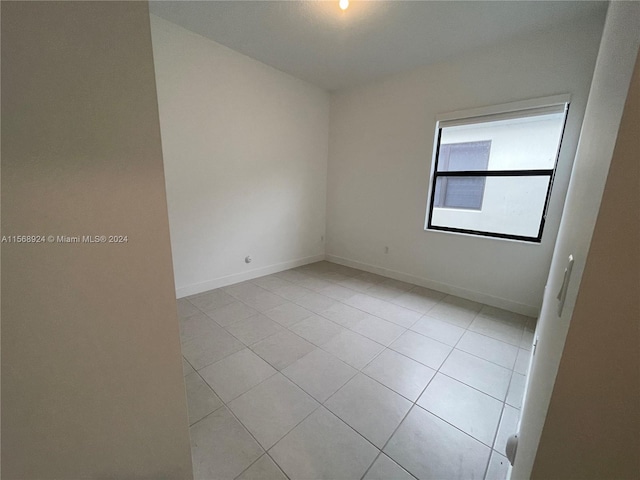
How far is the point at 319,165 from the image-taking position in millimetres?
4098

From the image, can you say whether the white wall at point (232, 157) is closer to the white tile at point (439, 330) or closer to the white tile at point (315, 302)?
the white tile at point (315, 302)

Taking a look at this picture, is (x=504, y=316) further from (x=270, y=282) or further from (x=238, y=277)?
(x=238, y=277)

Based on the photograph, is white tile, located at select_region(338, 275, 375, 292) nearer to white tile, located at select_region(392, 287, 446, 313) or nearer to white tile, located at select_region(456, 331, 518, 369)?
white tile, located at select_region(392, 287, 446, 313)

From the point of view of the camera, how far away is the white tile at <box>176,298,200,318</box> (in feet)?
8.15

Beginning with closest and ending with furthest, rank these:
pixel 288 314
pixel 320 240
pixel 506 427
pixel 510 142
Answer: pixel 506 427, pixel 288 314, pixel 510 142, pixel 320 240

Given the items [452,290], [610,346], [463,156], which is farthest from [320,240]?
[610,346]

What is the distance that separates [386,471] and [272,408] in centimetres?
69

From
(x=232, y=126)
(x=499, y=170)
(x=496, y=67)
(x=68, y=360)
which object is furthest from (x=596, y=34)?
(x=68, y=360)

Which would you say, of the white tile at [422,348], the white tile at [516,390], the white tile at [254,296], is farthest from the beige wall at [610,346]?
the white tile at [254,296]

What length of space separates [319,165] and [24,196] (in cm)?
380

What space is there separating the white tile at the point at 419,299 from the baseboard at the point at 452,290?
104 mm

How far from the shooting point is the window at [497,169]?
2.40 m

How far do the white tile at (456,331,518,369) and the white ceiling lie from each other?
2.89 metres

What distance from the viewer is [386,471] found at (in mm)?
1104
